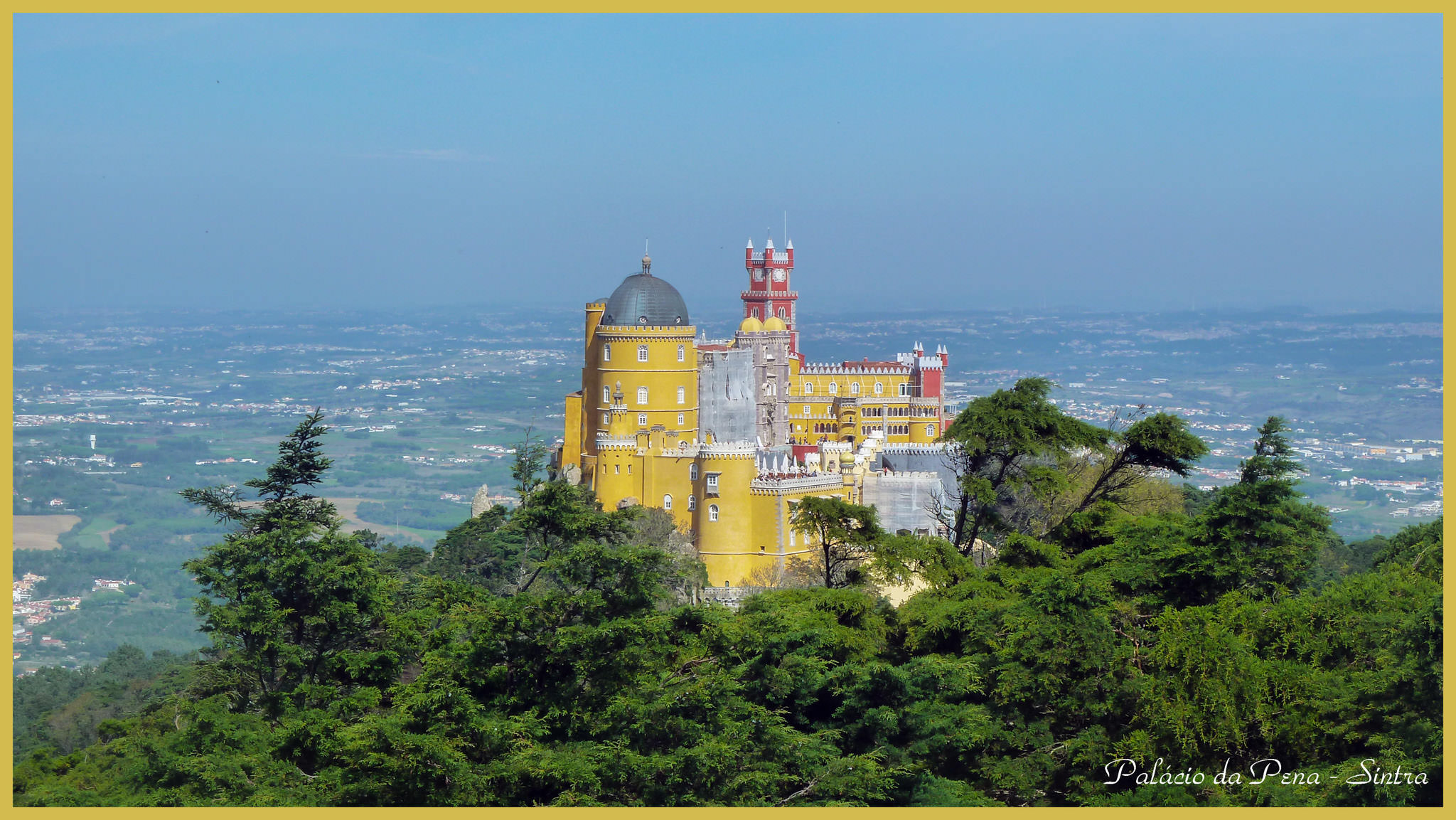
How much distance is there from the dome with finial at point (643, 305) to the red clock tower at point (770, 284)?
19.8 meters

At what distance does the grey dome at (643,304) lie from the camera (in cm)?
6606

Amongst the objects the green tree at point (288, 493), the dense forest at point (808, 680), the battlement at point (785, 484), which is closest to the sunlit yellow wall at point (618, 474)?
the battlement at point (785, 484)

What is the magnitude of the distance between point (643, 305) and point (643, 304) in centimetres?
3

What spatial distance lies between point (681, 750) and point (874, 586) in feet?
59.5

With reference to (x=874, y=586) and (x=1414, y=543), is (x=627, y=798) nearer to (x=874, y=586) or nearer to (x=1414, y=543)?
A: (x=874, y=586)

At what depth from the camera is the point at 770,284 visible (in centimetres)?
8744

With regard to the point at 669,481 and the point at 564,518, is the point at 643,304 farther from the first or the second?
the point at 564,518

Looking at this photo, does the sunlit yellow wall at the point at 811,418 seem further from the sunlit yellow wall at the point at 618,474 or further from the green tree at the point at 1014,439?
the green tree at the point at 1014,439

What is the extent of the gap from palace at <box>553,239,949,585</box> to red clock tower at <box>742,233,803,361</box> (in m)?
11.1

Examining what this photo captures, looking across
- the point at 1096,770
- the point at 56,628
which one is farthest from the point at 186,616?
the point at 1096,770

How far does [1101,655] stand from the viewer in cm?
Result: 3453

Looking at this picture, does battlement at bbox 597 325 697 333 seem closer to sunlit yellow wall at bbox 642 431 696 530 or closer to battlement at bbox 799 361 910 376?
sunlit yellow wall at bbox 642 431 696 530

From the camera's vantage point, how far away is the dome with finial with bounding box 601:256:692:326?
66062mm

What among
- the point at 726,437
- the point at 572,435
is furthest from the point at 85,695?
the point at 726,437
